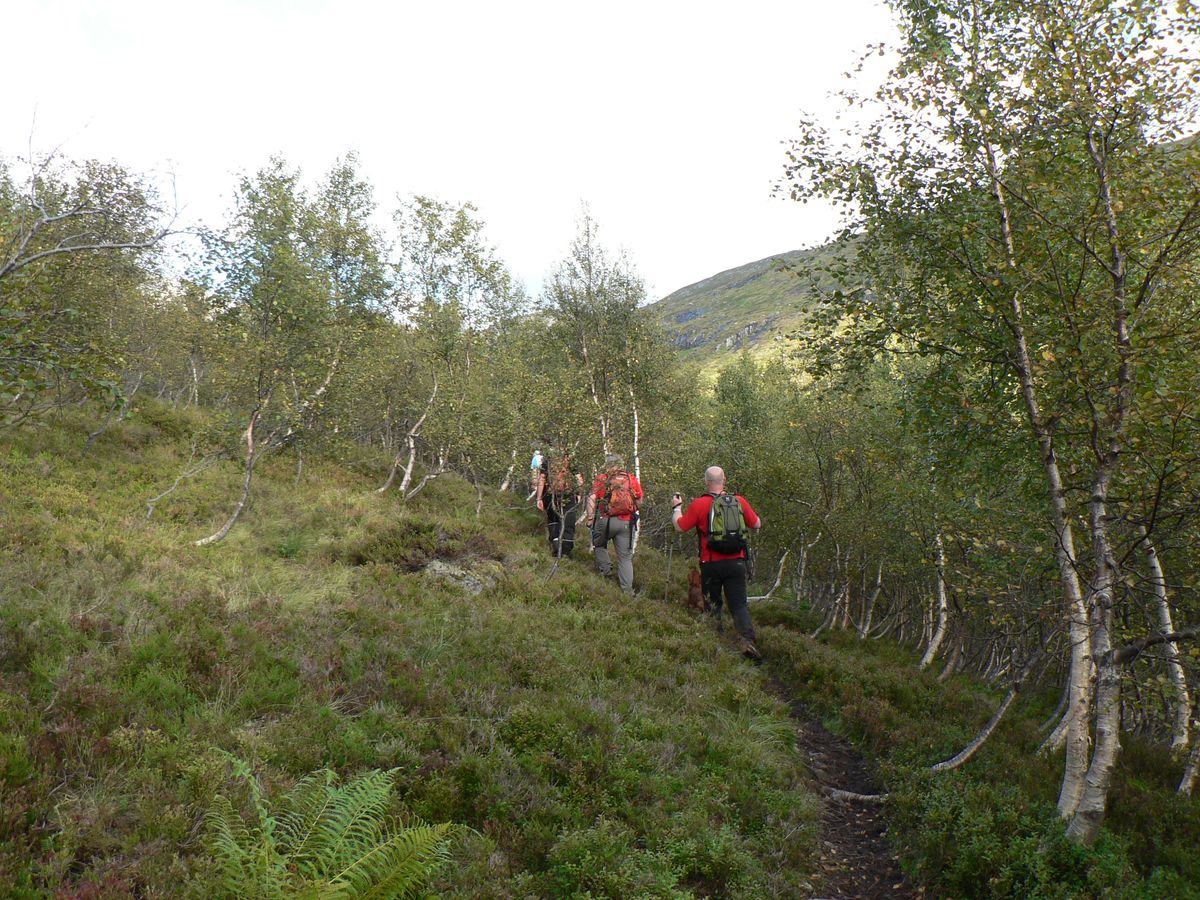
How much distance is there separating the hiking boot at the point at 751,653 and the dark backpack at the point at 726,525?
6.35 feet

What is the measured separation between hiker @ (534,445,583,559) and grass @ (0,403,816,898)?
145 inches

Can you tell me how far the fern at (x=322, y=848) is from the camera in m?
3.54

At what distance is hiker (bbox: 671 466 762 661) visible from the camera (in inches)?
→ 411

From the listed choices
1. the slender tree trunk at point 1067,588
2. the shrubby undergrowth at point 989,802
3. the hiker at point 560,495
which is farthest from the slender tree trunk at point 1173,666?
the hiker at point 560,495

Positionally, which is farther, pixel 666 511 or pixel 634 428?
pixel 666 511

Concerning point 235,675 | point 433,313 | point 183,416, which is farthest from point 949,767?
point 183,416

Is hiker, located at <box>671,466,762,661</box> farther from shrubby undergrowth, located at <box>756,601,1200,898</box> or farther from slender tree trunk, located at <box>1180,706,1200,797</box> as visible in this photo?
slender tree trunk, located at <box>1180,706,1200,797</box>

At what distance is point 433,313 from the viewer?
23.7 metres

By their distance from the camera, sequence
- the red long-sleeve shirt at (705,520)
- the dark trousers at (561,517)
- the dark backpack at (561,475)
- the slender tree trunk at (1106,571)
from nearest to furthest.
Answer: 1. the slender tree trunk at (1106,571)
2. the red long-sleeve shirt at (705,520)
3. the dark backpack at (561,475)
4. the dark trousers at (561,517)

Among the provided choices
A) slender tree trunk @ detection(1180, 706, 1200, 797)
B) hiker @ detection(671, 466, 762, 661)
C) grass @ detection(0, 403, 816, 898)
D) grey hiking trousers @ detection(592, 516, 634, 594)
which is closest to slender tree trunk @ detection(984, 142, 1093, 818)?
slender tree trunk @ detection(1180, 706, 1200, 797)

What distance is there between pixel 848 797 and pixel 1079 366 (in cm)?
569

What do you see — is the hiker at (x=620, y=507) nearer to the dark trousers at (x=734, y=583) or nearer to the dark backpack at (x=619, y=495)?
the dark backpack at (x=619, y=495)

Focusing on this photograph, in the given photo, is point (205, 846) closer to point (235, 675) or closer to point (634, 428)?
point (235, 675)

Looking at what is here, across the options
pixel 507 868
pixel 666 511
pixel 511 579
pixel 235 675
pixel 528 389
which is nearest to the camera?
pixel 507 868
